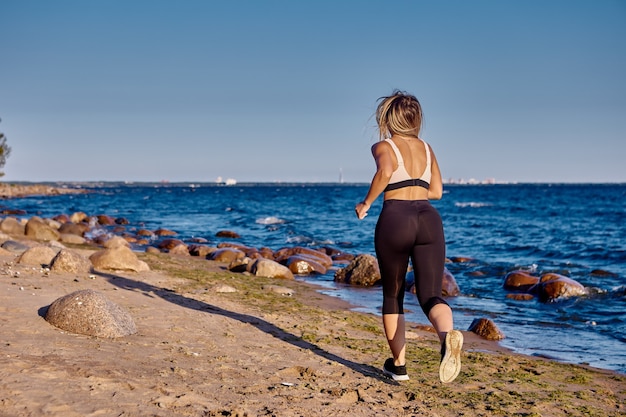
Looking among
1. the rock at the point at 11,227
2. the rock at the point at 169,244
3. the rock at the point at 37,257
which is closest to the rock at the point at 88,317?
the rock at the point at 37,257

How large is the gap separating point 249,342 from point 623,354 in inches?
189

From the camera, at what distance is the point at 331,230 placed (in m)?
29.1

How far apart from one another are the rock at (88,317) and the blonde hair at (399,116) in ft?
9.57

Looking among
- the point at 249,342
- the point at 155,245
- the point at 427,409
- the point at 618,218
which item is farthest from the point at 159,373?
the point at 618,218

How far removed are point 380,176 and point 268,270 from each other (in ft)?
28.7

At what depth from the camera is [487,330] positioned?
303 inches

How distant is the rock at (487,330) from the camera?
7.63 m

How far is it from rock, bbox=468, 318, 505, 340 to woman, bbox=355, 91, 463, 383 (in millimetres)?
3754

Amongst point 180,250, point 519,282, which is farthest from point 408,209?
point 180,250

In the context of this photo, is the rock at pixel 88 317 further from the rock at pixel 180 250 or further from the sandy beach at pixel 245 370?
the rock at pixel 180 250

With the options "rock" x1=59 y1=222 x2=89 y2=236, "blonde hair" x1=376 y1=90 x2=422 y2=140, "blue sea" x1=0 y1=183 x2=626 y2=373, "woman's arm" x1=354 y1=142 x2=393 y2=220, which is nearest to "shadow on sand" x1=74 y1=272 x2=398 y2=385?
"woman's arm" x1=354 y1=142 x2=393 y2=220

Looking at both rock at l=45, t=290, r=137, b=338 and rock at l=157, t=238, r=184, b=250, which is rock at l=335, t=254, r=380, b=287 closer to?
rock at l=157, t=238, r=184, b=250

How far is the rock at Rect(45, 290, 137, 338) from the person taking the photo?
16.7 ft

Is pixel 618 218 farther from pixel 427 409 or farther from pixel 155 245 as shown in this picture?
pixel 427 409
